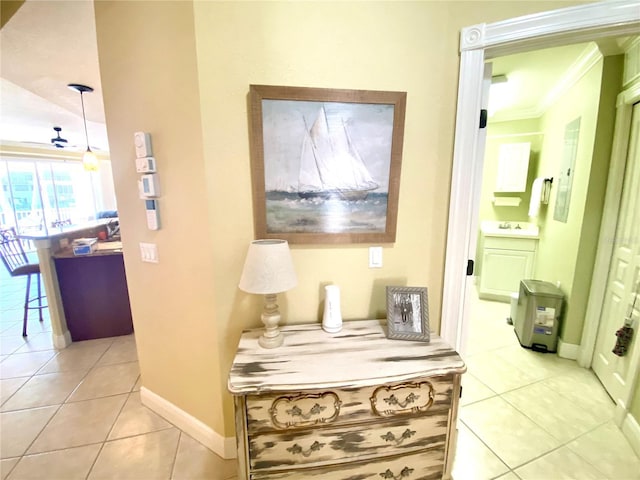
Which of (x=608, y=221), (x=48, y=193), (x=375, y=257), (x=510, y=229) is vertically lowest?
(x=510, y=229)

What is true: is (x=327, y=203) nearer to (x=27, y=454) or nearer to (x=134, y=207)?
(x=134, y=207)

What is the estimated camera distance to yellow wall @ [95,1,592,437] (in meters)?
1.25

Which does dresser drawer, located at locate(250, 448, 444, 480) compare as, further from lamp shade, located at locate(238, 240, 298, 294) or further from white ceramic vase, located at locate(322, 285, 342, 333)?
lamp shade, located at locate(238, 240, 298, 294)

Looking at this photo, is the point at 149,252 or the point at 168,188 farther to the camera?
the point at 149,252

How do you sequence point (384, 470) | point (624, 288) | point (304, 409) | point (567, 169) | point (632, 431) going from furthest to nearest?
point (567, 169) < point (624, 288) < point (632, 431) < point (384, 470) < point (304, 409)

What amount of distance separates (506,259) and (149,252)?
12.7ft

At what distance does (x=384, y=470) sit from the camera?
1211 millimetres

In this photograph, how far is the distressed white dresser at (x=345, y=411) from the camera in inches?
42.6

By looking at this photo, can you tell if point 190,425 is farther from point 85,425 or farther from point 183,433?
point 85,425

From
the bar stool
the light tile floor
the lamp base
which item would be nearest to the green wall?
the light tile floor

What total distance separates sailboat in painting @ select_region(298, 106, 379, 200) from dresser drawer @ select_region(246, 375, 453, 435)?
871mm

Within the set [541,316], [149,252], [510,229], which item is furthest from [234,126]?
[510,229]

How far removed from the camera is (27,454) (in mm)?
1606

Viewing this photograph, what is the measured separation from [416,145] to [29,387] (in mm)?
3280
